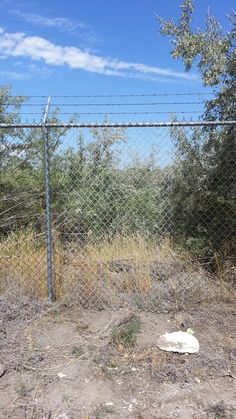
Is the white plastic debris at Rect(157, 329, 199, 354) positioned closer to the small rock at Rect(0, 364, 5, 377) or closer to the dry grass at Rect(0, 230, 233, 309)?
the dry grass at Rect(0, 230, 233, 309)

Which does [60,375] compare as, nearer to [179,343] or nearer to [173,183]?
[179,343]

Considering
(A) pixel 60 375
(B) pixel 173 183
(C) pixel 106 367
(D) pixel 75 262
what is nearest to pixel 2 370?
(A) pixel 60 375

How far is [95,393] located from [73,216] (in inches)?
109

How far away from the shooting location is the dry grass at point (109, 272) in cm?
520

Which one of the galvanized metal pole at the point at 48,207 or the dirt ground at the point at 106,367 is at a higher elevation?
the galvanized metal pole at the point at 48,207

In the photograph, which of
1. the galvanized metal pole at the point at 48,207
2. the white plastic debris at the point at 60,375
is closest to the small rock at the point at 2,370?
the white plastic debris at the point at 60,375

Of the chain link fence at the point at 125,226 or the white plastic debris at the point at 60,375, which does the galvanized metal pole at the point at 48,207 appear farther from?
the white plastic debris at the point at 60,375

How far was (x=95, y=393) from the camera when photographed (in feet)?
11.6

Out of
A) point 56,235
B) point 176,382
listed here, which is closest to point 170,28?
point 56,235

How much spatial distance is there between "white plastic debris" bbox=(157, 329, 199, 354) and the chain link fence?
76cm

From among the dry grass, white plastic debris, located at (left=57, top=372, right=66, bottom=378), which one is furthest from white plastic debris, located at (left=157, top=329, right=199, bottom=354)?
white plastic debris, located at (left=57, top=372, right=66, bottom=378)

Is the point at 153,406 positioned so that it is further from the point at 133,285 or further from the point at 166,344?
the point at 133,285

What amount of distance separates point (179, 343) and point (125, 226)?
6.34ft

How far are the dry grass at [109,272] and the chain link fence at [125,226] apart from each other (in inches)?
0.5
